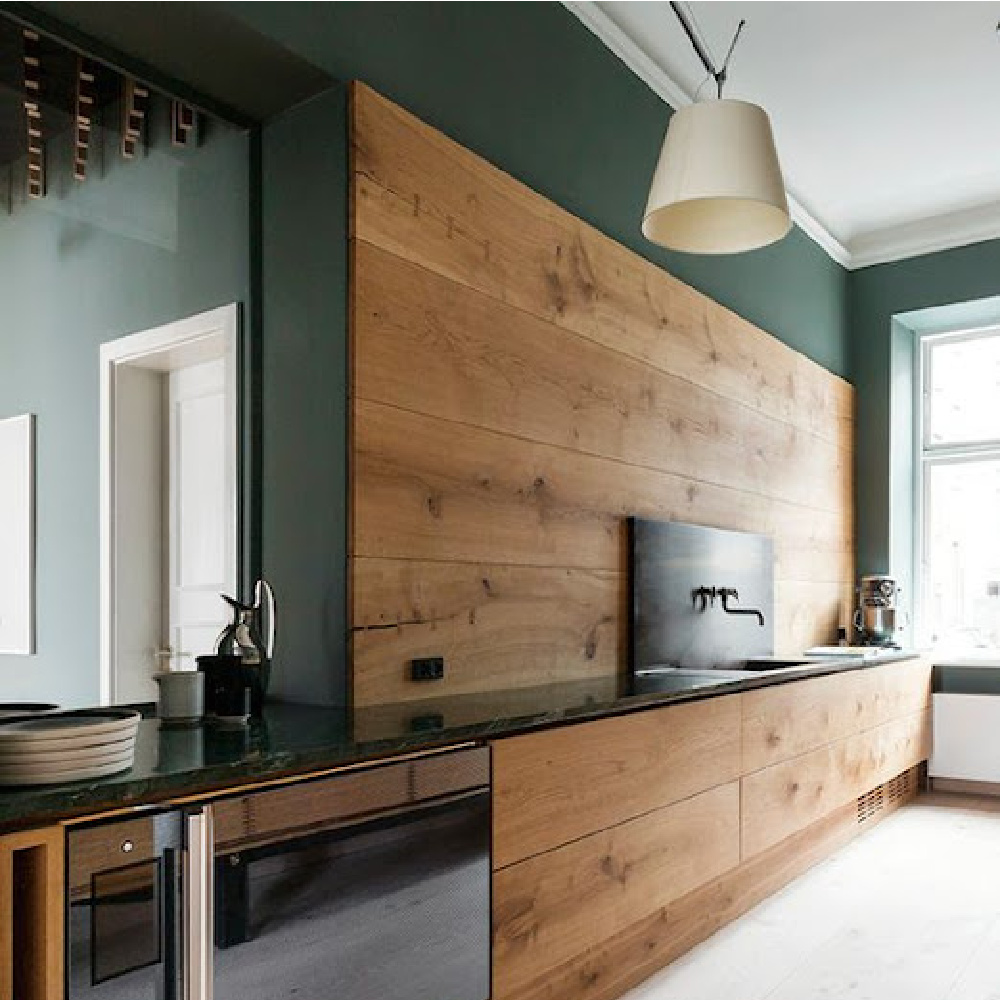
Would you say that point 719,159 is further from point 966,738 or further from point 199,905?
point 966,738

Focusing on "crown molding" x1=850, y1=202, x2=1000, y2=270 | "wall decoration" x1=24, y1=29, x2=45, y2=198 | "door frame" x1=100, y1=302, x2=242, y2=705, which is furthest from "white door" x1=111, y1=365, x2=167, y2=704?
"crown molding" x1=850, y1=202, x2=1000, y2=270

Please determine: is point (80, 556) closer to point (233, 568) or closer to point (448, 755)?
point (233, 568)

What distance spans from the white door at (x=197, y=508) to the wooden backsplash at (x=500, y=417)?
51 centimetres

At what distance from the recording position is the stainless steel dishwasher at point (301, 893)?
1.40m

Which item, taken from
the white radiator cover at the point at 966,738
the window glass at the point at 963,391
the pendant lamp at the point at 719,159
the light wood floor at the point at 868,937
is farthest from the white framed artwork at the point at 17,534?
the window glass at the point at 963,391

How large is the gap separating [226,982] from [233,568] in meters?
1.32

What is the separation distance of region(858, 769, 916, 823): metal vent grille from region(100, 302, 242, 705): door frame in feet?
9.95

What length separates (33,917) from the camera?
133 cm

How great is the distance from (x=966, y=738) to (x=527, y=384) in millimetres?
3596

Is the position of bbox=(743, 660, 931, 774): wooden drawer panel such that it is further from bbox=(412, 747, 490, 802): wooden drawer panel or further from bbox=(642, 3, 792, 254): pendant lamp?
bbox=(642, 3, 792, 254): pendant lamp

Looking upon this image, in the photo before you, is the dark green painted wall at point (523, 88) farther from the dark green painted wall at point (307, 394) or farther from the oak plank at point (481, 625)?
the oak plank at point (481, 625)

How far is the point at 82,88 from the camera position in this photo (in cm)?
239

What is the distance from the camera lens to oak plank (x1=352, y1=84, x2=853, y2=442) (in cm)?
257

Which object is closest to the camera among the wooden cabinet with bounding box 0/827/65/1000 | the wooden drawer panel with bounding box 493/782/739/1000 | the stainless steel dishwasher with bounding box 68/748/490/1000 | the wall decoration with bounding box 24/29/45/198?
the wooden cabinet with bounding box 0/827/65/1000
